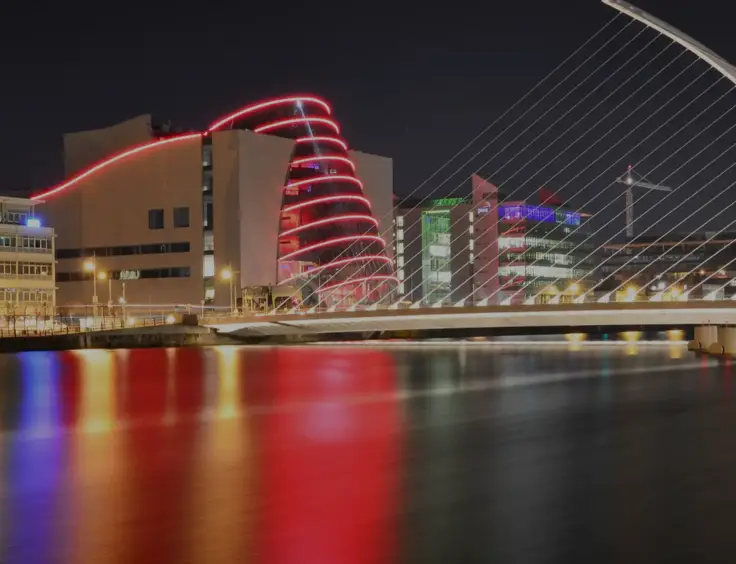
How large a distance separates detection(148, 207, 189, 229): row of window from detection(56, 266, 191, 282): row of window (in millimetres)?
2706

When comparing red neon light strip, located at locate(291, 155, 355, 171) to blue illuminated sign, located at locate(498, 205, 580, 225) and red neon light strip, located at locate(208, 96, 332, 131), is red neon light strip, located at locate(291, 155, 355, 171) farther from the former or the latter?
blue illuminated sign, located at locate(498, 205, 580, 225)

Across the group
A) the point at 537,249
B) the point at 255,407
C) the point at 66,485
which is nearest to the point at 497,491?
the point at 66,485

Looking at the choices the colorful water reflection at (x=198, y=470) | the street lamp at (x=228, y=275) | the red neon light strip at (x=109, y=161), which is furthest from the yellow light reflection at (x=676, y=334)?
the colorful water reflection at (x=198, y=470)

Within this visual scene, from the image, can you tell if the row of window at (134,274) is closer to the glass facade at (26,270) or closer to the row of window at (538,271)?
the glass facade at (26,270)

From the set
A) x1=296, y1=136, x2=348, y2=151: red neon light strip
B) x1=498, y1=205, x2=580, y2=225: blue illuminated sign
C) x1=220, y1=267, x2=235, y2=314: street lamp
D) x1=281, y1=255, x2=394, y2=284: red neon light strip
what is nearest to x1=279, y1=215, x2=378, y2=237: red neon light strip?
x1=281, y1=255, x2=394, y2=284: red neon light strip

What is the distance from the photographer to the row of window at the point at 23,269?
56250 mm

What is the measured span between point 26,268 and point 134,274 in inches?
404

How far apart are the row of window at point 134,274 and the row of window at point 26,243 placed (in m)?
8.07

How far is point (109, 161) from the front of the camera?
68.3 meters

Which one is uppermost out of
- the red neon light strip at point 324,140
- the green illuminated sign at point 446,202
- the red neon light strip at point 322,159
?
the red neon light strip at point 324,140

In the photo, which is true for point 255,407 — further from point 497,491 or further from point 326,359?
point 326,359

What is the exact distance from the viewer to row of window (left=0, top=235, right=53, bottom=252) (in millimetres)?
57281

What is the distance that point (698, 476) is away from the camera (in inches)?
510

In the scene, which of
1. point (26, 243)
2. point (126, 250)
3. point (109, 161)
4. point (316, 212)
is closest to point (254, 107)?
point (316, 212)
